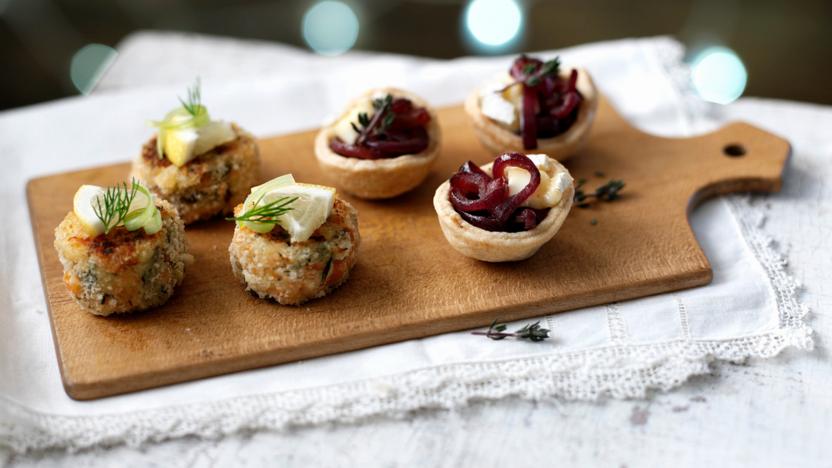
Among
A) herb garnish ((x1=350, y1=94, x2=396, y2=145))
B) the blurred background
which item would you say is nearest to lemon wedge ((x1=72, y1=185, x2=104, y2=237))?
herb garnish ((x1=350, y1=94, x2=396, y2=145))

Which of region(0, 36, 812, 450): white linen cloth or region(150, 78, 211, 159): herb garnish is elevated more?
region(150, 78, 211, 159): herb garnish

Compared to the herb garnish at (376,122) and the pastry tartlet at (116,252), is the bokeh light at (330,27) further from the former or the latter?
the pastry tartlet at (116,252)

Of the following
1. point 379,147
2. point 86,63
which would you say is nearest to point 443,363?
point 379,147

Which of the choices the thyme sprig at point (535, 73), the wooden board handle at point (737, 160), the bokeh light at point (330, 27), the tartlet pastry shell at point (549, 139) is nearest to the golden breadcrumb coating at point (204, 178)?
the tartlet pastry shell at point (549, 139)

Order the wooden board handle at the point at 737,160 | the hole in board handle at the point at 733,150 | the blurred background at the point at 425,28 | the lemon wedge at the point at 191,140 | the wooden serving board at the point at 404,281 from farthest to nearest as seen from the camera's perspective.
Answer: the blurred background at the point at 425,28 → the hole in board handle at the point at 733,150 → the wooden board handle at the point at 737,160 → the lemon wedge at the point at 191,140 → the wooden serving board at the point at 404,281

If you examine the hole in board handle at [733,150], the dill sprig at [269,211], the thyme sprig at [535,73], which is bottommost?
the hole in board handle at [733,150]

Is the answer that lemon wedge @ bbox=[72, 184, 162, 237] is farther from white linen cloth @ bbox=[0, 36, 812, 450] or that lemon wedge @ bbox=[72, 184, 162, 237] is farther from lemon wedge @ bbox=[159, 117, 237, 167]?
white linen cloth @ bbox=[0, 36, 812, 450]
